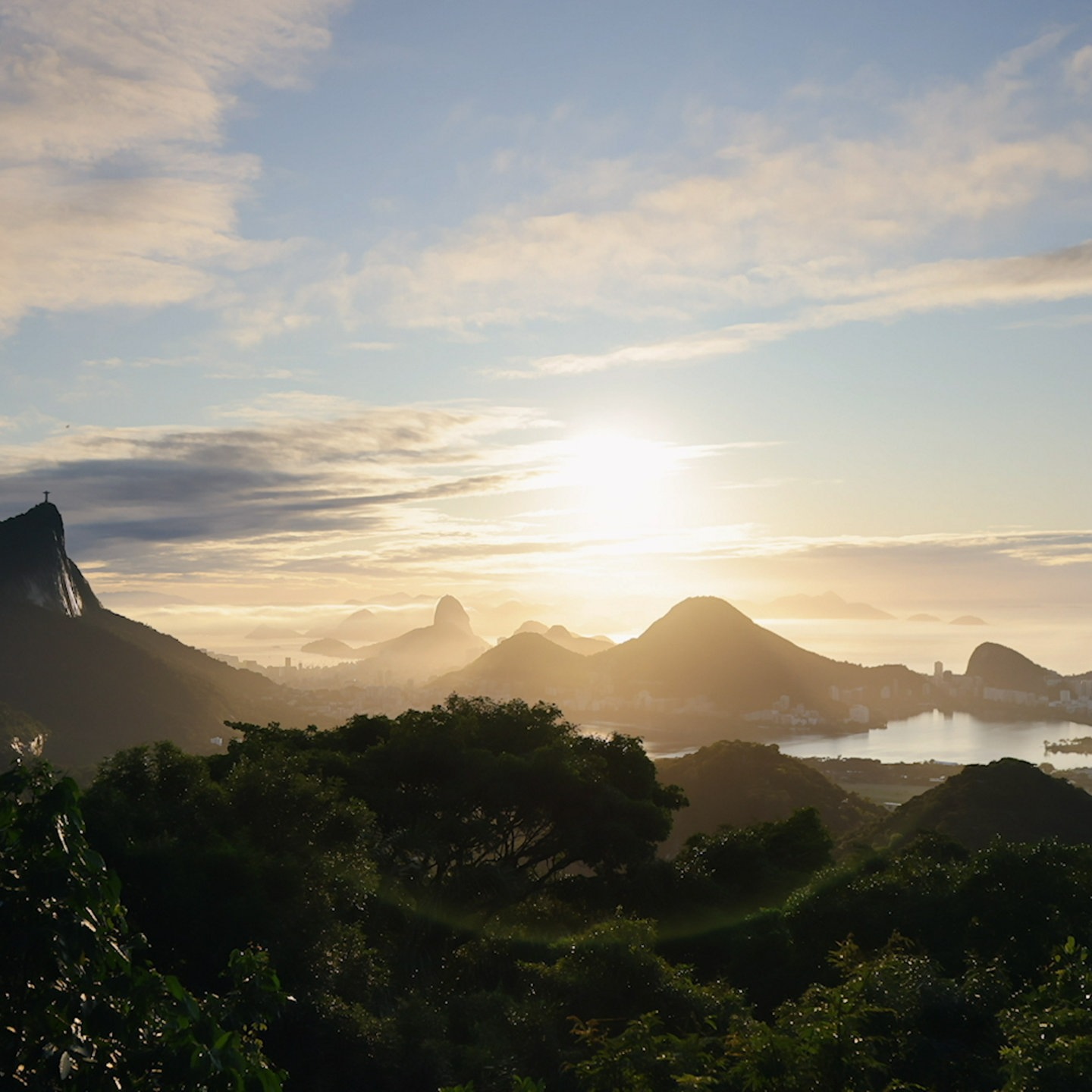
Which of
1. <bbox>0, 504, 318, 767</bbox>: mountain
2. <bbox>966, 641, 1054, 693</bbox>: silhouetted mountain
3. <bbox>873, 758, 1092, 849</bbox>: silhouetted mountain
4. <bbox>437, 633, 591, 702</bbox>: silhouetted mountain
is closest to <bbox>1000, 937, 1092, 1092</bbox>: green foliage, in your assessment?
<bbox>873, 758, 1092, 849</bbox>: silhouetted mountain

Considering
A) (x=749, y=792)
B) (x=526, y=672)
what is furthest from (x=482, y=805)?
(x=526, y=672)

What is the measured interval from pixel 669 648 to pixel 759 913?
134930mm

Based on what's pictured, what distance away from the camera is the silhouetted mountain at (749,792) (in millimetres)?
45250

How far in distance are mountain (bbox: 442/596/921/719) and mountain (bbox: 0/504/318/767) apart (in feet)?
170

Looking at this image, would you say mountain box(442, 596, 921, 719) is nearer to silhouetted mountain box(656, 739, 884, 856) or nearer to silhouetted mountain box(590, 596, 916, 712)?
silhouetted mountain box(590, 596, 916, 712)

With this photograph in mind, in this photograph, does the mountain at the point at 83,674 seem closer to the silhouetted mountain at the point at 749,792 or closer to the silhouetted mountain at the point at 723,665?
the silhouetted mountain at the point at 749,792

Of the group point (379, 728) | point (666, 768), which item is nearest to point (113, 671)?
point (666, 768)

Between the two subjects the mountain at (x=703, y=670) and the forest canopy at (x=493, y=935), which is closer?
the forest canopy at (x=493, y=935)

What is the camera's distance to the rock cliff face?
306 ft

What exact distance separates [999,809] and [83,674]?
71.9 meters

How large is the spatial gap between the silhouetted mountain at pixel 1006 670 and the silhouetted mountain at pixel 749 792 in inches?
4633

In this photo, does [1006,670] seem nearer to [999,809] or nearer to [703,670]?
[703,670]

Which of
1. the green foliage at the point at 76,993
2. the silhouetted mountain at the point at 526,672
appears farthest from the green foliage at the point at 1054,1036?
the silhouetted mountain at the point at 526,672

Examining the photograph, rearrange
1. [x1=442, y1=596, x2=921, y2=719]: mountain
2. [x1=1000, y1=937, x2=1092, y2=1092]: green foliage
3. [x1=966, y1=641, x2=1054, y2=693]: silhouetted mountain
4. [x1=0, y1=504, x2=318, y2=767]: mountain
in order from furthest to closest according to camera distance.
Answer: [x1=966, y1=641, x2=1054, y2=693]: silhouetted mountain
[x1=442, y1=596, x2=921, y2=719]: mountain
[x1=0, y1=504, x2=318, y2=767]: mountain
[x1=1000, y1=937, x2=1092, y2=1092]: green foliage
